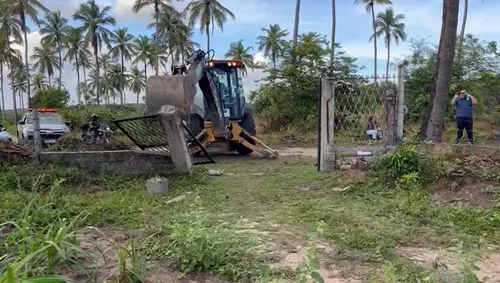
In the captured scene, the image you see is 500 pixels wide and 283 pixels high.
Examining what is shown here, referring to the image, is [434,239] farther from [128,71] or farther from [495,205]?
[128,71]

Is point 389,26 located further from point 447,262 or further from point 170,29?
point 447,262

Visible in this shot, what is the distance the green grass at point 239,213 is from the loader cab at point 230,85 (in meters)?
4.16

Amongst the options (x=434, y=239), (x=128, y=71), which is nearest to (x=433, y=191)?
(x=434, y=239)

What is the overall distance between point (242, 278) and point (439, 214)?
301 cm

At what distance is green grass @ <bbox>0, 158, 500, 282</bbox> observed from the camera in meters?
4.09

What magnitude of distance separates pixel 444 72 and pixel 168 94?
537cm

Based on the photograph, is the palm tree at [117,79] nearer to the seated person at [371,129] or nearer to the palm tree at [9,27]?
the palm tree at [9,27]

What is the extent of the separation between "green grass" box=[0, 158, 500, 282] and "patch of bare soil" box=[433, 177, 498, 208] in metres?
0.37

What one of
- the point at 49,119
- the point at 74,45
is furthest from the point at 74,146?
the point at 74,45

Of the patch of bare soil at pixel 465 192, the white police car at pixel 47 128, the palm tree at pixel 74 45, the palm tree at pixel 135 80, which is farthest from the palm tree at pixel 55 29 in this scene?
the patch of bare soil at pixel 465 192

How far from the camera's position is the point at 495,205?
5918mm

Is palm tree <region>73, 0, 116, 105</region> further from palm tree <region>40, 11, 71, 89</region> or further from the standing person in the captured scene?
the standing person

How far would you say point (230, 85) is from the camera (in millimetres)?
12695

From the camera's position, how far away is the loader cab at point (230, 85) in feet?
40.9
